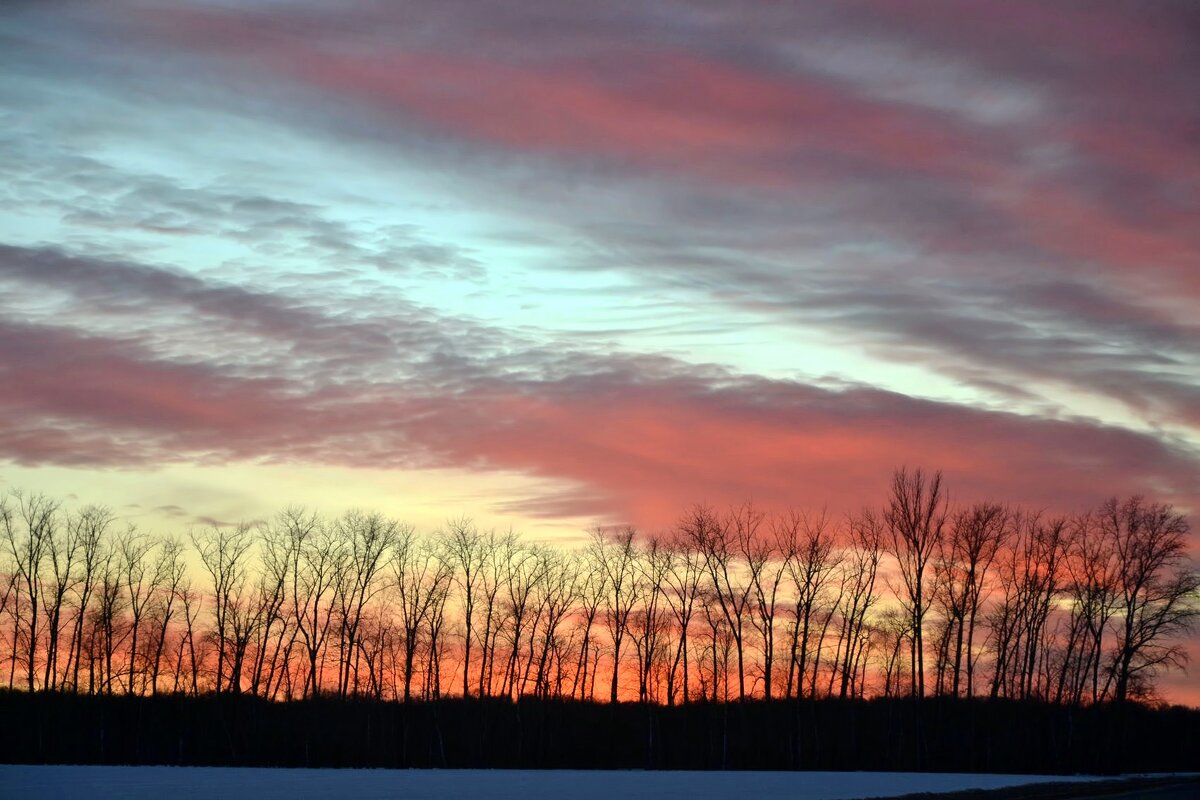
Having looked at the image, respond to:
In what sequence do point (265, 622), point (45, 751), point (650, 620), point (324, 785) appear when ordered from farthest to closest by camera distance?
point (650, 620) → point (265, 622) → point (45, 751) → point (324, 785)

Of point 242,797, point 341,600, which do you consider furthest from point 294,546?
point 242,797

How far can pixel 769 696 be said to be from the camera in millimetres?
98625

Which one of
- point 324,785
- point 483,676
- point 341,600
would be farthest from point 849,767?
point 324,785

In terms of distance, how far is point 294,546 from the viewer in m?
108

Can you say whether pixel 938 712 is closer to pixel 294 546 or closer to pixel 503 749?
pixel 503 749

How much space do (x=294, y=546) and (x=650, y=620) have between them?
3130cm

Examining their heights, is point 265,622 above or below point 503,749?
above

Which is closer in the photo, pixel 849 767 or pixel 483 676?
pixel 849 767

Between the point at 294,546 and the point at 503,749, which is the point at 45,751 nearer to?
the point at 294,546

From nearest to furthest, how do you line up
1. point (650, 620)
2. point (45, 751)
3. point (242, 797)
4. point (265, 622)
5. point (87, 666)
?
1. point (242, 797)
2. point (45, 751)
3. point (87, 666)
4. point (265, 622)
5. point (650, 620)

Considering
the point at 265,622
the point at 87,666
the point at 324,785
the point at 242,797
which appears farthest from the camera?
the point at 265,622

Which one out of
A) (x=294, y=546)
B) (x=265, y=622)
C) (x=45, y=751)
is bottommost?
(x=45, y=751)

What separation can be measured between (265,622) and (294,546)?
7905 mm

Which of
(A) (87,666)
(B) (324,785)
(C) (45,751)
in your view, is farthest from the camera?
(A) (87,666)
